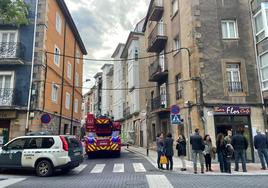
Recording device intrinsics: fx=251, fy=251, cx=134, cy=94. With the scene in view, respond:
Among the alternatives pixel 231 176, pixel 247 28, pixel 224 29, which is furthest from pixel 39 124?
pixel 247 28

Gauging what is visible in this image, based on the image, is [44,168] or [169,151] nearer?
[44,168]

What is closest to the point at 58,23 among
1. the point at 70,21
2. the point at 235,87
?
the point at 70,21

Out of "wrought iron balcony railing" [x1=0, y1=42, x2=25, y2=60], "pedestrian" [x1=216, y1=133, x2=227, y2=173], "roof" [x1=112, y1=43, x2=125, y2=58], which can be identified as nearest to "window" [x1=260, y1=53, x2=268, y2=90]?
"pedestrian" [x1=216, y1=133, x2=227, y2=173]

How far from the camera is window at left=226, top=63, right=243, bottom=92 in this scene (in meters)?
15.3

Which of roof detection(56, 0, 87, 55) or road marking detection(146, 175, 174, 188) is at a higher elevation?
roof detection(56, 0, 87, 55)

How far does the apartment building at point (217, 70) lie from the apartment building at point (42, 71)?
901cm

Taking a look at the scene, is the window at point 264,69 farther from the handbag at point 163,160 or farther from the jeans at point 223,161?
the handbag at point 163,160

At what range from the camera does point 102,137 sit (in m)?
18.2

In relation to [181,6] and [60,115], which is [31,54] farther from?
[181,6]

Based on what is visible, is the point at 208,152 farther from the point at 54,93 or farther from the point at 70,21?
the point at 70,21

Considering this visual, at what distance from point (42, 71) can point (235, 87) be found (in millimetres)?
12902

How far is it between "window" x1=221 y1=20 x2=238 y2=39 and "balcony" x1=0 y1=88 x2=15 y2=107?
47.2 ft

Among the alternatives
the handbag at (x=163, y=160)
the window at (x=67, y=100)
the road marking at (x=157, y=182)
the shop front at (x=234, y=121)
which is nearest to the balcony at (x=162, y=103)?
the shop front at (x=234, y=121)

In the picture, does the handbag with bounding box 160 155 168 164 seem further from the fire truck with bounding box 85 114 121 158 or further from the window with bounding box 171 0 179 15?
the window with bounding box 171 0 179 15
